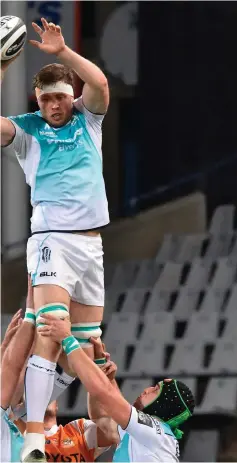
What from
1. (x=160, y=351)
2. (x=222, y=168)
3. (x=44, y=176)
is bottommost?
(x=160, y=351)

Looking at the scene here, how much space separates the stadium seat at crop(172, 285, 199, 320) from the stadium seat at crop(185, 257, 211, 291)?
0.20 ft

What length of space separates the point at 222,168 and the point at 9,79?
2.56 meters

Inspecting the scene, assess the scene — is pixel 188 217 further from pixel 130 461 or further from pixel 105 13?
pixel 130 461

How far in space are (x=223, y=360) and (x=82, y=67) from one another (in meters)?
5.25

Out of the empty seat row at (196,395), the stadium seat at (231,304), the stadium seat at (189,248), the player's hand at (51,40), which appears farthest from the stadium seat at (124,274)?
the player's hand at (51,40)

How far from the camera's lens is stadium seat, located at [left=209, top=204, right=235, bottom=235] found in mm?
11672

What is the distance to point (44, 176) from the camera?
5.50m

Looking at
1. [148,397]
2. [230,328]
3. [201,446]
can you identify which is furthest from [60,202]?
[230,328]

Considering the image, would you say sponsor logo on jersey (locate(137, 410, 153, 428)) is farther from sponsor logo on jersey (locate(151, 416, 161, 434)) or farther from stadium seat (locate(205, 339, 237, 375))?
stadium seat (locate(205, 339, 237, 375))

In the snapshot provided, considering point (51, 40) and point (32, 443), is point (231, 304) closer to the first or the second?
point (32, 443)

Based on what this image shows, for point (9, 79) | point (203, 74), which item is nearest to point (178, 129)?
point (203, 74)

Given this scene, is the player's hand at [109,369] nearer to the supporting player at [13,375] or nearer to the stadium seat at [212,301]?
the supporting player at [13,375]

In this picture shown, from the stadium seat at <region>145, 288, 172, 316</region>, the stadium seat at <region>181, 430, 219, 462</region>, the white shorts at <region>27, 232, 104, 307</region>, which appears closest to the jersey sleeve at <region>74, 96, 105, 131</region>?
the white shorts at <region>27, 232, 104, 307</region>

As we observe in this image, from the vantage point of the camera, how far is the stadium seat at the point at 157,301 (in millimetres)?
11117
